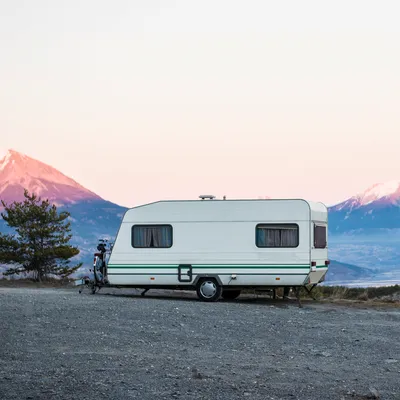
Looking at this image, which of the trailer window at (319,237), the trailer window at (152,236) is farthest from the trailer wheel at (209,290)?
the trailer window at (319,237)

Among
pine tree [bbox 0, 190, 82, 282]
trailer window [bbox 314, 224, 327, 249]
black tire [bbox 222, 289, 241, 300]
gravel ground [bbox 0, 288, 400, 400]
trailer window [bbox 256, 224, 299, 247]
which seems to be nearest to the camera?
gravel ground [bbox 0, 288, 400, 400]

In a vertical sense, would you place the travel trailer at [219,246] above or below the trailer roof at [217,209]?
below

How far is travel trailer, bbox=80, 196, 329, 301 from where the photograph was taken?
20938mm

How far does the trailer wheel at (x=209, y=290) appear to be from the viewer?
21.5 m

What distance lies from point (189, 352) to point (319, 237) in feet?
34.0

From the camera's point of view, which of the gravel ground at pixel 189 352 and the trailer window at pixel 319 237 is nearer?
the gravel ground at pixel 189 352

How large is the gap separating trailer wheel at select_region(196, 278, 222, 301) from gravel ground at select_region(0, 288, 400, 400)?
1.78 metres

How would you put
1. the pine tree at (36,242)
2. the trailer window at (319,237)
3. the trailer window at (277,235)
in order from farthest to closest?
the pine tree at (36,242)
the trailer window at (319,237)
the trailer window at (277,235)

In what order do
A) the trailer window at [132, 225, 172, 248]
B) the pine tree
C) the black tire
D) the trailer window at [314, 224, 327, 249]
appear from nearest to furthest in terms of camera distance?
the trailer window at [314, 224, 327, 249]
the trailer window at [132, 225, 172, 248]
the black tire
the pine tree

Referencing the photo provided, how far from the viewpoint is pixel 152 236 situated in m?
21.8

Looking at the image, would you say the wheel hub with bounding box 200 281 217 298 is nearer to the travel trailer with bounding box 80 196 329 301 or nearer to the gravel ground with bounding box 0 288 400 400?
the travel trailer with bounding box 80 196 329 301

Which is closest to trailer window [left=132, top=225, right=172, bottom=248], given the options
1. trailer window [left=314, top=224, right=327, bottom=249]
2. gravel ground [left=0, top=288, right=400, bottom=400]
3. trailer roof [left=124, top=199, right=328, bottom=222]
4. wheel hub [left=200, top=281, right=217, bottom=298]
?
trailer roof [left=124, top=199, right=328, bottom=222]

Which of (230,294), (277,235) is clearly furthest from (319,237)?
(230,294)

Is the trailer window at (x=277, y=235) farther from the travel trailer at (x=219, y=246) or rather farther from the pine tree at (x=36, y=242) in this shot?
the pine tree at (x=36, y=242)
